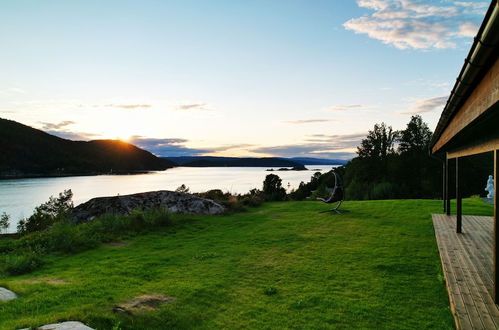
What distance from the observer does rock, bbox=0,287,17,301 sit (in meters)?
3.82

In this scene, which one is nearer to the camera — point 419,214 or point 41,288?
point 41,288

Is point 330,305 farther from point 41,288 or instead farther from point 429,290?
point 41,288

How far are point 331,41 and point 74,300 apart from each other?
12.6 m

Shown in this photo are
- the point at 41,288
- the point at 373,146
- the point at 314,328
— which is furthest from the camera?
the point at 373,146

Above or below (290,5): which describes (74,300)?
below

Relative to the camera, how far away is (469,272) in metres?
4.86

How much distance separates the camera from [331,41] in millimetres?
12578

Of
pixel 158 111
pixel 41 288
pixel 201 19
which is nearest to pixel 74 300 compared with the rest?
pixel 41 288

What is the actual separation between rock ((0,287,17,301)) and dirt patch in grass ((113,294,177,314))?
1499mm

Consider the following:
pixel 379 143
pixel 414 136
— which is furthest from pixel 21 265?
pixel 414 136

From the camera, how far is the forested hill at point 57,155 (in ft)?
181

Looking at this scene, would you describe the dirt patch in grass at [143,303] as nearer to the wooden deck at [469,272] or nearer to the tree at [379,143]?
the wooden deck at [469,272]

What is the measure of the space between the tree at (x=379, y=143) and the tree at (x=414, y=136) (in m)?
1.29

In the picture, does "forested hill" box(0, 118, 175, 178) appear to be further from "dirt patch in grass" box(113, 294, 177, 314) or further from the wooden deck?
the wooden deck
